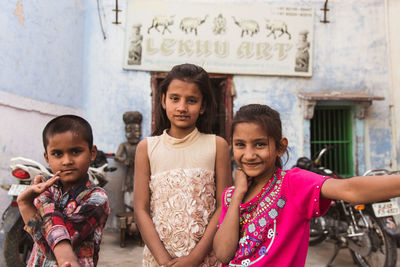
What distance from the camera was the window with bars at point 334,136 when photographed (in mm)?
5738

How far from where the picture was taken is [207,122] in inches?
65.5

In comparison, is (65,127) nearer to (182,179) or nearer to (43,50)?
(182,179)

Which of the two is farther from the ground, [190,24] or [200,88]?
[190,24]

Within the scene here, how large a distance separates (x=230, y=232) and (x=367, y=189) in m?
0.51

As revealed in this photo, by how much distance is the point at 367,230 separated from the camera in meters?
3.22

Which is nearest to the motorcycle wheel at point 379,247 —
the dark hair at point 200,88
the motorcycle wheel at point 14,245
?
the dark hair at point 200,88

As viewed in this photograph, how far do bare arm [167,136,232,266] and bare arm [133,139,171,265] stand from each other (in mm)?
87

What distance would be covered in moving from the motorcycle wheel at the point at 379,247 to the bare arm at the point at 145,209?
8.88 ft

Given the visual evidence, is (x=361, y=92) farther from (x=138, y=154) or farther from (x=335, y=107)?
(x=138, y=154)

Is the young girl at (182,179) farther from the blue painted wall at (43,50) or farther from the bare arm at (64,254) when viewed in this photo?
the blue painted wall at (43,50)

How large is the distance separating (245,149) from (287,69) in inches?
190

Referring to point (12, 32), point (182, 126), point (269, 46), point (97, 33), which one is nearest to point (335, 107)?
point (269, 46)

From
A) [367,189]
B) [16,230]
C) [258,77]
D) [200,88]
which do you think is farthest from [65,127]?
[258,77]

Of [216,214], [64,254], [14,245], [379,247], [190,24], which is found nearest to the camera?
[64,254]
